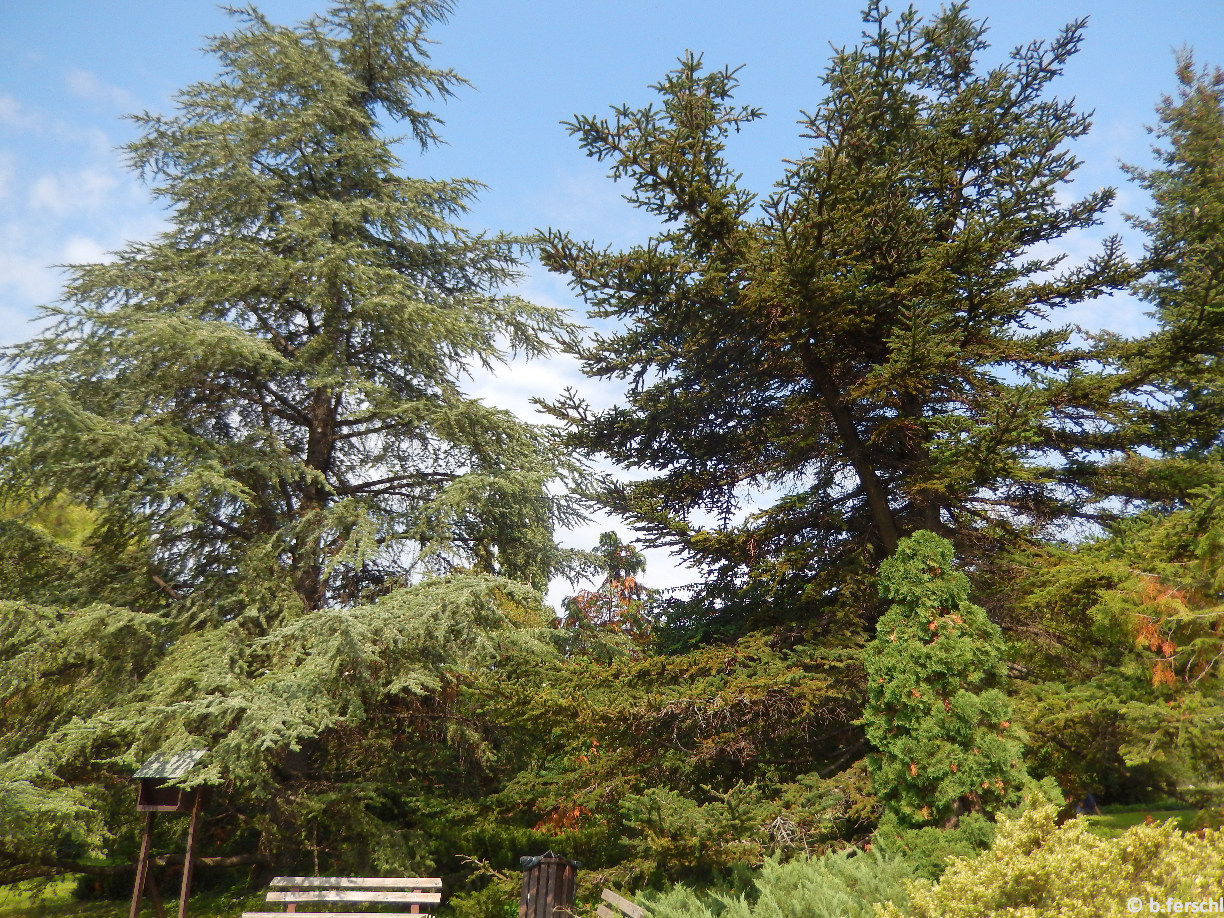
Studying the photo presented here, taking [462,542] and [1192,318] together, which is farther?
[462,542]

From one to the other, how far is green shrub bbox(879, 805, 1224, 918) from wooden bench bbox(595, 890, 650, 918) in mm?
2984

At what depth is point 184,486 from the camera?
9812 mm

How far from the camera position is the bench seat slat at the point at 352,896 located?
8.88m

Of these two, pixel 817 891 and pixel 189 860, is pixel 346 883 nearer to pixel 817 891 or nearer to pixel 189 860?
pixel 189 860

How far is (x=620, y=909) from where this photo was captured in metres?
7.95

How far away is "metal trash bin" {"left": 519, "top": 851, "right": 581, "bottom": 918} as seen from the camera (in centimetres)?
767

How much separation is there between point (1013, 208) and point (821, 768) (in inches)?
359

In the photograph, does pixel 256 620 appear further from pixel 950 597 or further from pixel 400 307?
pixel 950 597

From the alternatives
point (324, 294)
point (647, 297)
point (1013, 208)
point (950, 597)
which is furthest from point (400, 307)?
point (1013, 208)

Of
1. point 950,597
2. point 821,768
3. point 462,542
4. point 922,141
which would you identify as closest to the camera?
point 950,597

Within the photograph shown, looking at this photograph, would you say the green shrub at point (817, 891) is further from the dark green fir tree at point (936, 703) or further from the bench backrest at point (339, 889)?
the bench backrest at point (339, 889)

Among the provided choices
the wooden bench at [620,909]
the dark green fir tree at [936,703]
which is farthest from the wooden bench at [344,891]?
the dark green fir tree at [936,703]

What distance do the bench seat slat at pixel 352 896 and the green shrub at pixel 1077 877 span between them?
589 centimetres

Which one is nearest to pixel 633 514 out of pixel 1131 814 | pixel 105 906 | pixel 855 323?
pixel 855 323
